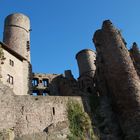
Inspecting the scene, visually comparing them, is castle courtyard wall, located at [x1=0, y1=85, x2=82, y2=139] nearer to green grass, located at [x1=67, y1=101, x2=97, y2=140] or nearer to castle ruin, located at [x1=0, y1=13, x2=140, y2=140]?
castle ruin, located at [x1=0, y1=13, x2=140, y2=140]

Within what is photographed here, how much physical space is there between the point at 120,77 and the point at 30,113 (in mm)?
11231

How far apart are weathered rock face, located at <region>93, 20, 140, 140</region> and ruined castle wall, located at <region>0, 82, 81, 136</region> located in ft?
20.4

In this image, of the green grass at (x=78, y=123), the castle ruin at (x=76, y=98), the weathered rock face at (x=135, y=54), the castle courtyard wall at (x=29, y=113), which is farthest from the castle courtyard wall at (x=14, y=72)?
the weathered rock face at (x=135, y=54)

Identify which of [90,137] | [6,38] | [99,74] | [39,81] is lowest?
[90,137]

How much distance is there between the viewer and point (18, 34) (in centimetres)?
4359

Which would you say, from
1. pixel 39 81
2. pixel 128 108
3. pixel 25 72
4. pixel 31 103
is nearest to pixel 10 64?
pixel 25 72

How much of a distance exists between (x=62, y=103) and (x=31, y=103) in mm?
3373

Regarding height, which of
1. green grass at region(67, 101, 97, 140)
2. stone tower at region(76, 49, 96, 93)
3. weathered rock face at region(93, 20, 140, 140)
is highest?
stone tower at region(76, 49, 96, 93)

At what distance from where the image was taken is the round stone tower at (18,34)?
139 feet

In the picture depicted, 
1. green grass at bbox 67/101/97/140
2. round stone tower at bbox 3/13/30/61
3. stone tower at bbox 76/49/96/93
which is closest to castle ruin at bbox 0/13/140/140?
round stone tower at bbox 3/13/30/61

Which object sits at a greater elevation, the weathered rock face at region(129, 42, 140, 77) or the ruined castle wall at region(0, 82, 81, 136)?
the weathered rock face at region(129, 42, 140, 77)

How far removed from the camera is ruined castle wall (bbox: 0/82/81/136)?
26.0 meters

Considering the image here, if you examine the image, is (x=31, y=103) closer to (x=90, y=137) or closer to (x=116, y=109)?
(x=90, y=137)

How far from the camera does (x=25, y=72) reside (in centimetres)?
3844
